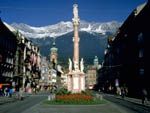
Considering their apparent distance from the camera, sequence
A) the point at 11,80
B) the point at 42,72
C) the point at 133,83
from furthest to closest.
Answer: the point at 42,72 < the point at 11,80 < the point at 133,83

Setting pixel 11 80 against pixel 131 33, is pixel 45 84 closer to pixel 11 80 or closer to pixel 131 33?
pixel 11 80

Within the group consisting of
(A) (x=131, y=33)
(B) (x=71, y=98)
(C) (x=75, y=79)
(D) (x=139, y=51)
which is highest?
(A) (x=131, y=33)

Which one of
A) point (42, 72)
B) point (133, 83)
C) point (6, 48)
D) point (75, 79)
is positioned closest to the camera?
point (75, 79)

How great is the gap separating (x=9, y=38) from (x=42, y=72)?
60.4 m

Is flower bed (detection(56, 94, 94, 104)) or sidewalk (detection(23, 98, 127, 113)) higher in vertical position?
flower bed (detection(56, 94, 94, 104))

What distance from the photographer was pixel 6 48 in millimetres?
64500

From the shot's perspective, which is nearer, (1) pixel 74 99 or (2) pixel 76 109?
(2) pixel 76 109

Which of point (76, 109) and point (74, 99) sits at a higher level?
point (74, 99)

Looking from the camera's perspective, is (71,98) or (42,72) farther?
(42,72)

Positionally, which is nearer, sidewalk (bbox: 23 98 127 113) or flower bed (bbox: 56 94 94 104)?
sidewalk (bbox: 23 98 127 113)

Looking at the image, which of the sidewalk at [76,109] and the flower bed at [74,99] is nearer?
the sidewalk at [76,109]

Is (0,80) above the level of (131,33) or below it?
below

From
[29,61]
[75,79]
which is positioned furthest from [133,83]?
[29,61]

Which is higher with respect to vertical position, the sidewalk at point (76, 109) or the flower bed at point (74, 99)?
the flower bed at point (74, 99)
